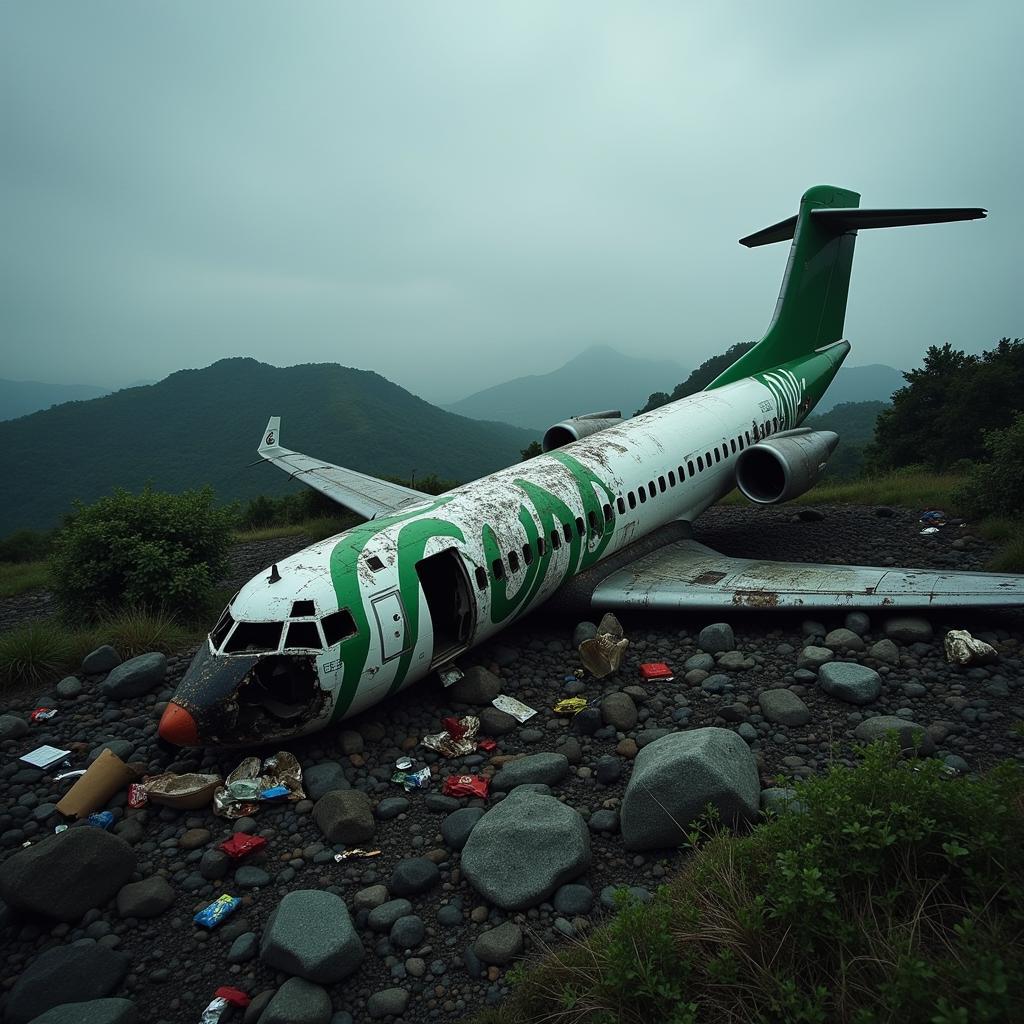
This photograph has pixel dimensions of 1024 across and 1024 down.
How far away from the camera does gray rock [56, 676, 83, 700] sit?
9094 mm

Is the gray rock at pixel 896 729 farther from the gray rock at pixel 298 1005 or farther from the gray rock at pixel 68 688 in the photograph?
the gray rock at pixel 68 688

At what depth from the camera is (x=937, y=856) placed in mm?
3912

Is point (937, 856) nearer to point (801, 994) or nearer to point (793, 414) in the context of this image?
point (801, 994)

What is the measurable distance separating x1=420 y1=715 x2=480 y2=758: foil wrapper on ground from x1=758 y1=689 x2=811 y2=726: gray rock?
373 centimetres

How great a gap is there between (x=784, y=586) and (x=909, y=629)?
1.82 metres

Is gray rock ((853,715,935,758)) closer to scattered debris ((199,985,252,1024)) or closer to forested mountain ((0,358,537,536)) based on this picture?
scattered debris ((199,985,252,1024))

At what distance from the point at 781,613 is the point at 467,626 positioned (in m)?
5.37

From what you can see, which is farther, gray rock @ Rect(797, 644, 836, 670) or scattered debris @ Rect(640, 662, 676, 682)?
scattered debris @ Rect(640, 662, 676, 682)

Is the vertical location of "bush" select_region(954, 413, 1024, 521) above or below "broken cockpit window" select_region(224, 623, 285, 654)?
above

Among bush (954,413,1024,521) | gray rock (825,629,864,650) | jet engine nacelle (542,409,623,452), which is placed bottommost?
gray rock (825,629,864,650)

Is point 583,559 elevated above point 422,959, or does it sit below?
above

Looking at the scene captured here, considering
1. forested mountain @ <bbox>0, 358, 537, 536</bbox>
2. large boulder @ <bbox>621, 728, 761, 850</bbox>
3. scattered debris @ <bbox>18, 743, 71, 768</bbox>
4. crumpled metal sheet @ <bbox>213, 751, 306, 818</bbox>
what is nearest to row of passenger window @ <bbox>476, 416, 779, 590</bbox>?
crumpled metal sheet @ <bbox>213, 751, 306, 818</bbox>

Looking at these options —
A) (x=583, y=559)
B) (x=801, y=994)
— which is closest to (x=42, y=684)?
(x=583, y=559)

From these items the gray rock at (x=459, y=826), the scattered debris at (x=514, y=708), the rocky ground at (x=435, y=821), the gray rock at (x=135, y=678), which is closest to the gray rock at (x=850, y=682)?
the rocky ground at (x=435, y=821)
